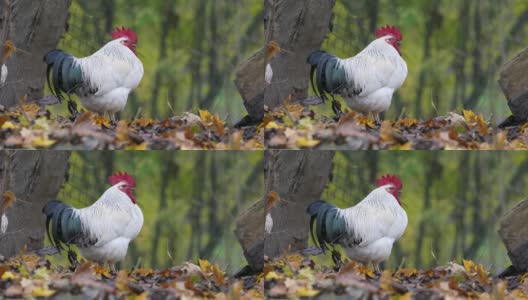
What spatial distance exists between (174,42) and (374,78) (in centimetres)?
171

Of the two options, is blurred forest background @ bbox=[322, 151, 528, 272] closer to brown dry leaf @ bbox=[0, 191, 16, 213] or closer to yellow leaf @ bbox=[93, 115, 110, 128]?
yellow leaf @ bbox=[93, 115, 110, 128]

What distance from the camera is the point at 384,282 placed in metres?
8.49

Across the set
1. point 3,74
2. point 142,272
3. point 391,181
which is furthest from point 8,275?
point 391,181

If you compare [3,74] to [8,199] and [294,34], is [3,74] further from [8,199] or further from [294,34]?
[294,34]

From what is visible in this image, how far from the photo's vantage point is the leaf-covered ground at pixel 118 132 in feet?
28.1

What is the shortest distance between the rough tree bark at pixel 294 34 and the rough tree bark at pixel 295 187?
0.57 meters

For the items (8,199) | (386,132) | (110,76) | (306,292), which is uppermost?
(110,76)

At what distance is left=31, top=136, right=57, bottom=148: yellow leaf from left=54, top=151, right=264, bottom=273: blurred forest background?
21 cm

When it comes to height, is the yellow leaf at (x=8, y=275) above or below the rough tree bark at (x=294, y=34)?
below

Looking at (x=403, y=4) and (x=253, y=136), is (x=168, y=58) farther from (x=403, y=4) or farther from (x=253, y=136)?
(x=403, y=4)

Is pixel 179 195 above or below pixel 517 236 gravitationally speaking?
above

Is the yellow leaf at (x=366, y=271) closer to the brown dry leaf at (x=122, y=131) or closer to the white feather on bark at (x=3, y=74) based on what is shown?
the brown dry leaf at (x=122, y=131)

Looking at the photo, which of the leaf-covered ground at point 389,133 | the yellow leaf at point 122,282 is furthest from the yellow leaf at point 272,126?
the yellow leaf at point 122,282

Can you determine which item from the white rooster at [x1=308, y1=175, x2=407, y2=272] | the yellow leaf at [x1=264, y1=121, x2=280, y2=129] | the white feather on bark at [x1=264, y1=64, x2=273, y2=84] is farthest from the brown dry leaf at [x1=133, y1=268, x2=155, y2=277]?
the white feather on bark at [x1=264, y1=64, x2=273, y2=84]
